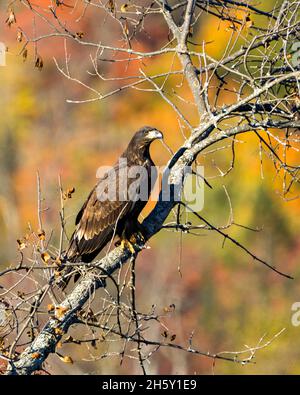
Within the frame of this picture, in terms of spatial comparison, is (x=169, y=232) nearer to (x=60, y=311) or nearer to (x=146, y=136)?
(x=146, y=136)

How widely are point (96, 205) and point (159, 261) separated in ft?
89.6

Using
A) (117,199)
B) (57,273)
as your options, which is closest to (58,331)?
(57,273)

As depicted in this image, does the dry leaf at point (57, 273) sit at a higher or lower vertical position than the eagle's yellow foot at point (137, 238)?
lower

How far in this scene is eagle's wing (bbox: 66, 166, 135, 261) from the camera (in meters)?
8.13

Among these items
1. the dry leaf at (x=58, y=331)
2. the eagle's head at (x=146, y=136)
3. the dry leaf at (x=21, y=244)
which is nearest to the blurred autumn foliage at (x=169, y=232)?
the eagle's head at (x=146, y=136)

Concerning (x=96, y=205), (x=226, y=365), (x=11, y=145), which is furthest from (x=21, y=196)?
(x=96, y=205)

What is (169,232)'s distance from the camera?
30812 mm

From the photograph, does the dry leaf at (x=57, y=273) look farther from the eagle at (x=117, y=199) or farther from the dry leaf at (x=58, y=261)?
the eagle at (x=117, y=199)

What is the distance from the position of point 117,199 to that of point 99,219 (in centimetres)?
25

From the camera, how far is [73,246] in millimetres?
8219

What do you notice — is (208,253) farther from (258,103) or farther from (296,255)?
(258,103)

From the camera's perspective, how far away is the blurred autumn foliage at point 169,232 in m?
29.6

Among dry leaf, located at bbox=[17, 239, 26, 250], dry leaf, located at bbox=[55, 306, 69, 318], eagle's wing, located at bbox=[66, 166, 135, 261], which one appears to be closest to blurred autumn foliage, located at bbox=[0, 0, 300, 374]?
eagle's wing, located at bbox=[66, 166, 135, 261]
